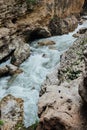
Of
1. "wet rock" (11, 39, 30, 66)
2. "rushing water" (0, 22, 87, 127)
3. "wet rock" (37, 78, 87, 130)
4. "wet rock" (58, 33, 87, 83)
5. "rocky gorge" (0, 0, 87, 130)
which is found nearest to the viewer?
"wet rock" (37, 78, 87, 130)

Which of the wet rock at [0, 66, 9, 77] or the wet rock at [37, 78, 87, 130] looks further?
the wet rock at [0, 66, 9, 77]

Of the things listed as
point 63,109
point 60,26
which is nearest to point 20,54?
point 60,26

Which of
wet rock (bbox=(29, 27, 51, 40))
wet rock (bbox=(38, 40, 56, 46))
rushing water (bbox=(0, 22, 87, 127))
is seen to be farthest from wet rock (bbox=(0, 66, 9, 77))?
wet rock (bbox=(29, 27, 51, 40))

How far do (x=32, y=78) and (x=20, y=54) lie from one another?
2.02 m

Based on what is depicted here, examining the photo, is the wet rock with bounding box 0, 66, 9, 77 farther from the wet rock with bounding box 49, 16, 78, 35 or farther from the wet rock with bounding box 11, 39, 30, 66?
→ the wet rock with bounding box 49, 16, 78, 35

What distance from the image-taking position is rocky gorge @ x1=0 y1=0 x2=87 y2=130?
5164mm

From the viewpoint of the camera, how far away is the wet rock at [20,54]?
493 inches

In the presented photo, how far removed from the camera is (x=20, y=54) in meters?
12.9

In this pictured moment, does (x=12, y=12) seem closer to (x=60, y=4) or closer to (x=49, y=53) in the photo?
(x=49, y=53)

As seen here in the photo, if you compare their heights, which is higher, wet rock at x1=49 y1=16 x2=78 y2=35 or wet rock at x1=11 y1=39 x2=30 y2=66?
wet rock at x1=11 y1=39 x2=30 y2=66

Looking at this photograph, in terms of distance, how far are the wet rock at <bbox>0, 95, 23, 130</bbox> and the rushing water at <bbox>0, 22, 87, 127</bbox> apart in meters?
0.21

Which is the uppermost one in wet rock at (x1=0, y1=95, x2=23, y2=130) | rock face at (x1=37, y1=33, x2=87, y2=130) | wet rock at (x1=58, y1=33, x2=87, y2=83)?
rock face at (x1=37, y1=33, x2=87, y2=130)

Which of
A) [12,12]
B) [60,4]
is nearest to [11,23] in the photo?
[12,12]

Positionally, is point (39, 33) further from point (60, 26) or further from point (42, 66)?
point (42, 66)
